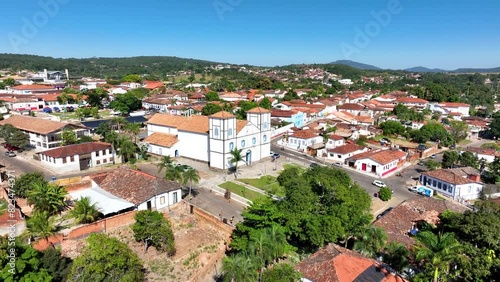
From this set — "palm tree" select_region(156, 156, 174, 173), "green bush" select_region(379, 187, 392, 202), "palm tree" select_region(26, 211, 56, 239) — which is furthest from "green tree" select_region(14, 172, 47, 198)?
"green bush" select_region(379, 187, 392, 202)

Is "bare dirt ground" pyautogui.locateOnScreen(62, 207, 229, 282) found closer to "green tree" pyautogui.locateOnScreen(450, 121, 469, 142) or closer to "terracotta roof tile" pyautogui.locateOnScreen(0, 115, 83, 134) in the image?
"terracotta roof tile" pyautogui.locateOnScreen(0, 115, 83, 134)

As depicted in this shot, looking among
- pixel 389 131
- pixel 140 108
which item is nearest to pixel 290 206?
pixel 389 131

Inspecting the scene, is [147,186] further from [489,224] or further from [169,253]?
[489,224]

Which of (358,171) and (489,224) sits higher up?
(489,224)

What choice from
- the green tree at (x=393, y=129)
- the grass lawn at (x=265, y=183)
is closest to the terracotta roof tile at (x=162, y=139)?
the grass lawn at (x=265, y=183)

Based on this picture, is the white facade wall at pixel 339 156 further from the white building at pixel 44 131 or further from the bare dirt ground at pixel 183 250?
the white building at pixel 44 131

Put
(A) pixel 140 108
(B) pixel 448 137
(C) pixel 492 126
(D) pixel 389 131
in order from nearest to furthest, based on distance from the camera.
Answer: (B) pixel 448 137, (D) pixel 389 131, (C) pixel 492 126, (A) pixel 140 108

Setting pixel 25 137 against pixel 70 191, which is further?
pixel 25 137
